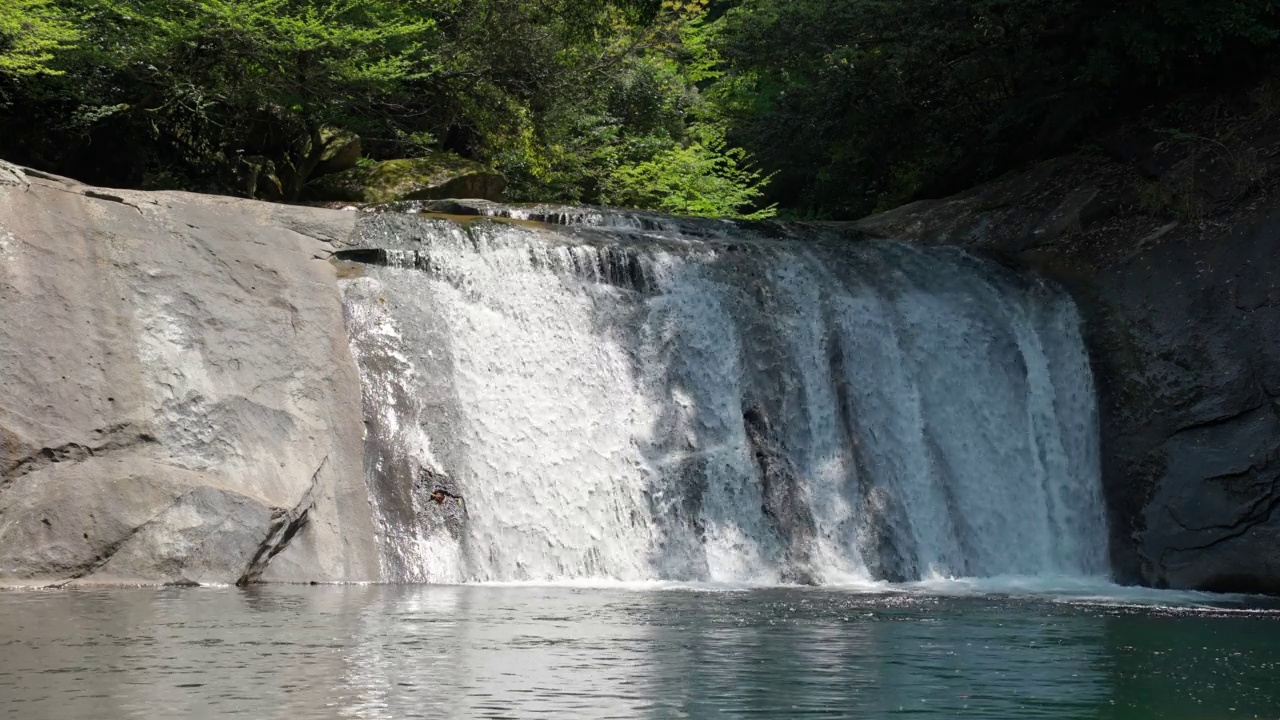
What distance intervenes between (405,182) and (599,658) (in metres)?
13.7

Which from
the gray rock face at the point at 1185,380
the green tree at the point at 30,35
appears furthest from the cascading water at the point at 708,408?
the green tree at the point at 30,35

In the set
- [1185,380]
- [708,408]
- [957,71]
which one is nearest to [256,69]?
[708,408]

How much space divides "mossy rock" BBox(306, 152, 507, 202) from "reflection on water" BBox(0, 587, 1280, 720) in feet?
33.2

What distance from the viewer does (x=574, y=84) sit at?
22141 mm

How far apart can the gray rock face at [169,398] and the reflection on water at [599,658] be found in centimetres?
74

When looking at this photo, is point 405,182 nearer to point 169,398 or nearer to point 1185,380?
point 169,398

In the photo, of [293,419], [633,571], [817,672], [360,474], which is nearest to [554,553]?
[633,571]

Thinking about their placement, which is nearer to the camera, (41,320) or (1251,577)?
(41,320)

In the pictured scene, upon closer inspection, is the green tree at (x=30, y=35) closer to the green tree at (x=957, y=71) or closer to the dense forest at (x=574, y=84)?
the dense forest at (x=574, y=84)

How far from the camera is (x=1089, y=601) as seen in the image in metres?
11.7

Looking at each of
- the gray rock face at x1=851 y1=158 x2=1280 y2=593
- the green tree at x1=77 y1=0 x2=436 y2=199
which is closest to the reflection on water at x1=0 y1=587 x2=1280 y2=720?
the gray rock face at x1=851 y1=158 x2=1280 y2=593

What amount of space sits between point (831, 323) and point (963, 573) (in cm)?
329

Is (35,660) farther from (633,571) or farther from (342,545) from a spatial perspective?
(633,571)

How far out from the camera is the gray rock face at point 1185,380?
46.9ft
